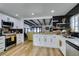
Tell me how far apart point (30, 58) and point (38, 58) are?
0.07 m

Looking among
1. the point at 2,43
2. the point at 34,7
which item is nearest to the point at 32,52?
the point at 2,43

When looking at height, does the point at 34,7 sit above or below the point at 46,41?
above

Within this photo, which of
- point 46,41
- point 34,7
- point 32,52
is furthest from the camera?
A: point 46,41

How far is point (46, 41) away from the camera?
20.0 feet

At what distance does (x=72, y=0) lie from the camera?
1.05 m

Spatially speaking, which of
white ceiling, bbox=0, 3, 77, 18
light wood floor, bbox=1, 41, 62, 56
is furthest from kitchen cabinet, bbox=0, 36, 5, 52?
white ceiling, bbox=0, 3, 77, 18

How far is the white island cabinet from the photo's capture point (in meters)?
5.86

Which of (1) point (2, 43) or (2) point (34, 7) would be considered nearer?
(1) point (2, 43)

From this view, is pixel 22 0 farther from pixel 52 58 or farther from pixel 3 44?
pixel 3 44

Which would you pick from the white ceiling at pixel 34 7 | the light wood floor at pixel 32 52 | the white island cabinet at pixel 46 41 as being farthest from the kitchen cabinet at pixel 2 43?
the white island cabinet at pixel 46 41

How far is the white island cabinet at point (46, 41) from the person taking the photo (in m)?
5.86

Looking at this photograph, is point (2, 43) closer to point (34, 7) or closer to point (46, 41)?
point (34, 7)

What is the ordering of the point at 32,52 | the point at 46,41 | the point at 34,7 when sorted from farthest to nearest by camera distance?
the point at 46,41 → the point at 34,7 → the point at 32,52

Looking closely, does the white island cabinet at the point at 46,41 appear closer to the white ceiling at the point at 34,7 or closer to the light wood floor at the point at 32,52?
the light wood floor at the point at 32,52
